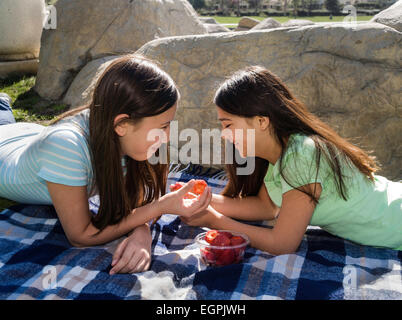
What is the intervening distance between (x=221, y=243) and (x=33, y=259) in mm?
992

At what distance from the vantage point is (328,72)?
159 inches

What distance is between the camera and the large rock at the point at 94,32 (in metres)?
6.49

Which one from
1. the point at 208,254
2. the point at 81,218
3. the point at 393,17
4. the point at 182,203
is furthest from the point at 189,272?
the point at 393,17

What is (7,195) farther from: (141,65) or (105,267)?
(141,65)

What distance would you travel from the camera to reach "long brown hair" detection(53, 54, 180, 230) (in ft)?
7.52

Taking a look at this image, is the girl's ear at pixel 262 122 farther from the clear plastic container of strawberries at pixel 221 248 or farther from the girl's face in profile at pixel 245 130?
the clear plastic container of strawberries at pixel 221 248

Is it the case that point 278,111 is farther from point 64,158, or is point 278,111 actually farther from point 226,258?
point 64,158

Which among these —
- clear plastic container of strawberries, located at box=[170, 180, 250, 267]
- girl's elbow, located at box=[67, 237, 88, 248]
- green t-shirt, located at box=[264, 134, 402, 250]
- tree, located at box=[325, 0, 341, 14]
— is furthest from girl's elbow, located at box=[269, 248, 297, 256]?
tree, located at box=[325, 0, 341, 14]

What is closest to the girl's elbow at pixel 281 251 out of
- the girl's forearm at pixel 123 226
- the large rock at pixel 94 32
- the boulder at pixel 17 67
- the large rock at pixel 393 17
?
the girl's forearm at pixel 123 226

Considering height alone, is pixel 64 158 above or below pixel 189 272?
above

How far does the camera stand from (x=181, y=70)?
4.37 m

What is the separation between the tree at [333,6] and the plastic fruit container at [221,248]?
39.9 meters

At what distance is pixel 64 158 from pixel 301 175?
1255mm

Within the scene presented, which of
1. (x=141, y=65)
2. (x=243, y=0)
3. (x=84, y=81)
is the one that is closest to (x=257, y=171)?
(x=141, y=65)
